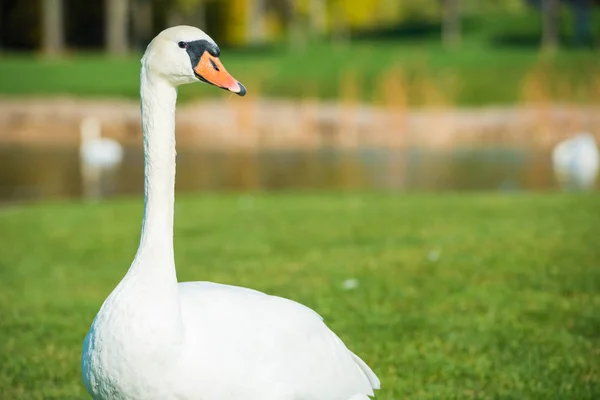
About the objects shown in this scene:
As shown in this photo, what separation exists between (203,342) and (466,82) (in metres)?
32.6

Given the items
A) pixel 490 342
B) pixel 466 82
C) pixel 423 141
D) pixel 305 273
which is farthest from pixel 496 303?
pixel 466 82

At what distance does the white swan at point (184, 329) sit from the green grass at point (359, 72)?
2566 centimetres

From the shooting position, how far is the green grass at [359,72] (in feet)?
108

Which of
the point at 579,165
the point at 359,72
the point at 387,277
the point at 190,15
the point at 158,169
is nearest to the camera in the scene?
the point at 158,169

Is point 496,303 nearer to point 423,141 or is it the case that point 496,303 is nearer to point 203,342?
point 203,342

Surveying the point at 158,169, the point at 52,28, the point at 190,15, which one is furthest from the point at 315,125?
the point at 190,15

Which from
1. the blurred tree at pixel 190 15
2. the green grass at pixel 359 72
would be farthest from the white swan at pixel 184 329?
the blurred tree at pixel 190 15

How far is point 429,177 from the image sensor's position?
1812 cm

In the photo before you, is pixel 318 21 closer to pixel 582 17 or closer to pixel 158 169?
pixel 582 17

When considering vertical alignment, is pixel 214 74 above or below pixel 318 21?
below

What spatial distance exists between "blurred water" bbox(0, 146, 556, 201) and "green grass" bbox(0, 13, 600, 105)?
909 cm

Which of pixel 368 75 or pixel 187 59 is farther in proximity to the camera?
pixel 368 75

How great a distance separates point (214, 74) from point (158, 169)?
1.66ft

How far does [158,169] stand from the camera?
438 cm
